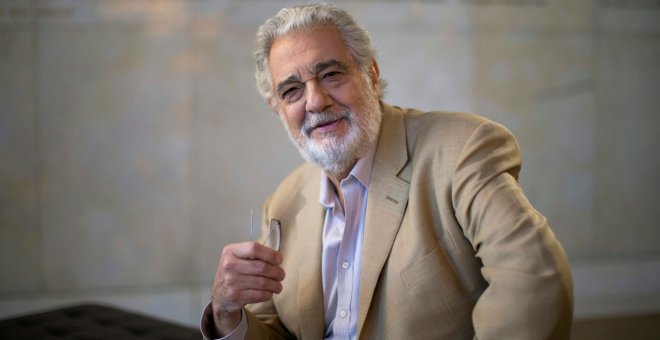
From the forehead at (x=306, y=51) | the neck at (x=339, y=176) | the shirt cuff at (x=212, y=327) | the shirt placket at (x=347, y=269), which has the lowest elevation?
the shirt cuff at (x=212, y=327)

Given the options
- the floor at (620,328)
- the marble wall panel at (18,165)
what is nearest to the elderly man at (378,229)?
the marble wall panel at (18,165)

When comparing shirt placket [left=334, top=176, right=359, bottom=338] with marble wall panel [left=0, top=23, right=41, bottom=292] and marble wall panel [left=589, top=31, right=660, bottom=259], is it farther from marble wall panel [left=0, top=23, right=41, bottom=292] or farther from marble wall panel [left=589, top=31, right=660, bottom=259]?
marble wall panel [left=589, top=31, right=660, bottom=259]

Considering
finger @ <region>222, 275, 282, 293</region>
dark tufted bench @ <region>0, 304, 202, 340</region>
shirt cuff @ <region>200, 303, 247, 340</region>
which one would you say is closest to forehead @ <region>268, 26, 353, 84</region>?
finger @ <region>222, 275, 282, 293</region>

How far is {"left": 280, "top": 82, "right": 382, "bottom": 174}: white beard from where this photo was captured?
6.05ft

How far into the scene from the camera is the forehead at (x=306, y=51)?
1.83 metres

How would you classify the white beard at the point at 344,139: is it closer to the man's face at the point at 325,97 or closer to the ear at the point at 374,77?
the man's face at the point at 325,97

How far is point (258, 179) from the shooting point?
439cm

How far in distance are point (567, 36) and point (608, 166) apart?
3.71 ft

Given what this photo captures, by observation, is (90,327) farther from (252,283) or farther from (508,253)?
(508,253)

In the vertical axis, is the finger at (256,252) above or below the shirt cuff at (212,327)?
above

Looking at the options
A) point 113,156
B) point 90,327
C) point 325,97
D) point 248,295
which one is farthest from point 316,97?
point 113,156

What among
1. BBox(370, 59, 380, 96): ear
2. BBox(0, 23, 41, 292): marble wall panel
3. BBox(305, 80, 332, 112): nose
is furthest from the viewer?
BBox(0, 23, 41, 292): marble wall panel

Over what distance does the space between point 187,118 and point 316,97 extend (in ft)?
8.61

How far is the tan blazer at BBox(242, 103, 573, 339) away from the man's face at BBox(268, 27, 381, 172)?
0.32 feet
